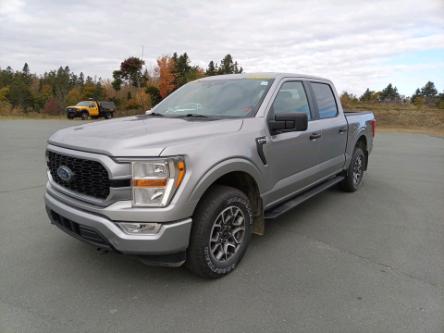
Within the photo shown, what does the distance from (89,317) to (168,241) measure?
0.80 meters

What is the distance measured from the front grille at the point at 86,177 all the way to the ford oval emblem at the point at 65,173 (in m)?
0.02

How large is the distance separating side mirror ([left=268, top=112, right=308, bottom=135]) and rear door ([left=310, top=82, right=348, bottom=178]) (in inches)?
46.9

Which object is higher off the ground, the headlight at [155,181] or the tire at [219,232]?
the headlight at [155,181]

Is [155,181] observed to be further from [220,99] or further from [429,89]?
[429,89]

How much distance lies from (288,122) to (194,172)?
1.23 meters

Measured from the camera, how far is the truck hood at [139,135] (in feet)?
8.54

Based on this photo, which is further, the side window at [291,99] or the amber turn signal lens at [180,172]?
the side window at [291,99]

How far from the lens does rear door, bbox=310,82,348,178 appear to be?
15.2 ft

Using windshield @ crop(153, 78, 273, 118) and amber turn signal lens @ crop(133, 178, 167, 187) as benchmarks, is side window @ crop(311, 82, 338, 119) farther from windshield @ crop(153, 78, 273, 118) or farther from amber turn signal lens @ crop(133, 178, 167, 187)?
amber turn signal lens @ crop(133, 178, 167, 187)

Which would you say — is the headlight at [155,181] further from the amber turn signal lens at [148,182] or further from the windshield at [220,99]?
the windshield at [220,99]


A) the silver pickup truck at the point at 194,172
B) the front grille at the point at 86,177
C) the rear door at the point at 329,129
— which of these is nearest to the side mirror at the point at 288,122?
the silver pickup truck at the point at 194,172

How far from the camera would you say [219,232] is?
3080 mm

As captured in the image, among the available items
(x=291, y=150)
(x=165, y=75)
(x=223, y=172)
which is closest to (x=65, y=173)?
(x=223, y=172)

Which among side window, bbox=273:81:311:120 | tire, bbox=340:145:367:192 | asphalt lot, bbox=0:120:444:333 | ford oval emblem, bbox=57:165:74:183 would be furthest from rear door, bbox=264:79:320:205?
ford oval emblem, bbox=57:165:74:183
